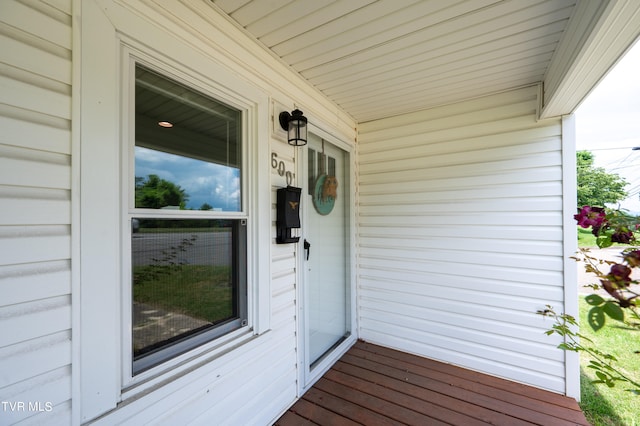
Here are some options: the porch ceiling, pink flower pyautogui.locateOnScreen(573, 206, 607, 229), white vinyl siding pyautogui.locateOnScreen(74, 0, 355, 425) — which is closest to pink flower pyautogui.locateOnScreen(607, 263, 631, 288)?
pink flower pyautogui.locateOnScreen(573, 206, 607, 229)

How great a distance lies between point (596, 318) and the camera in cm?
67

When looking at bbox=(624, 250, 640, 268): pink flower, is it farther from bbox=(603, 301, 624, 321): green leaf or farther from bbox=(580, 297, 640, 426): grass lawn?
bbox=(580, 297, 640, 426): grass lawn

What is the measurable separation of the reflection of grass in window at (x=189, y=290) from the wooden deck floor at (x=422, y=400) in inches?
42.5

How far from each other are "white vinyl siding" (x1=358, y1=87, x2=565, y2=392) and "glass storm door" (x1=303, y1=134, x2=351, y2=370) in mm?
260

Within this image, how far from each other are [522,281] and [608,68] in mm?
1731

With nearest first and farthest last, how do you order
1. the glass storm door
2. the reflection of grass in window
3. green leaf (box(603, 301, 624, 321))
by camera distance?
green leaf (box(603, 301, 624, 321)) → the reflection of grass in window → the glass storm door

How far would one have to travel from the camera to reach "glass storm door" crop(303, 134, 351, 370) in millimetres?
2426

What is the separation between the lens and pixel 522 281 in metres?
2.37

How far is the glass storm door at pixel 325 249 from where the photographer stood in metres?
2.43

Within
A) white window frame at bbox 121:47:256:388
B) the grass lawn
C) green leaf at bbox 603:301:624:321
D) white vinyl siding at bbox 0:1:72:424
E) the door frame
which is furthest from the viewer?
the door frame

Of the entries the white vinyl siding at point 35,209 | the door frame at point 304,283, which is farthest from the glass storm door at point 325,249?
the white vinyl siding at point 35,209

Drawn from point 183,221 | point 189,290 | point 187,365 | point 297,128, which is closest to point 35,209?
point 183,221

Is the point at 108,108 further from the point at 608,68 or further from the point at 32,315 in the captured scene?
the point at 608,68

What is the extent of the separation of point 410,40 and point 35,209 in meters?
2.17
